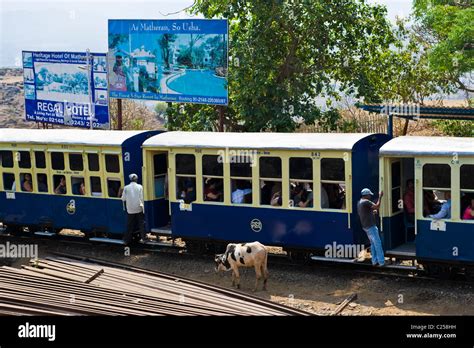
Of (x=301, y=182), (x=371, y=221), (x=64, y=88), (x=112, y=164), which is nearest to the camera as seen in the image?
(x=371, y=221)

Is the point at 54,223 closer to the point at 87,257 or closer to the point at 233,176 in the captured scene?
the point at 87,257

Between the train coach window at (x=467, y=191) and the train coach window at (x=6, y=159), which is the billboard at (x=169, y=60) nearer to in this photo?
the train coach window at (x=6, y=159)

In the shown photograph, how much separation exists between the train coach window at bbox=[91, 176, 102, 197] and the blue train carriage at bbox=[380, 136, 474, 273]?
275 inches

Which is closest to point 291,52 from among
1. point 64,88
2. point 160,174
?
point 160,174

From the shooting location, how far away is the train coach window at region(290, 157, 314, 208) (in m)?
15.9

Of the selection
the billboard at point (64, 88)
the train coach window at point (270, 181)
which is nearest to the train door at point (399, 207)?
the train coach window at point (270, 181)

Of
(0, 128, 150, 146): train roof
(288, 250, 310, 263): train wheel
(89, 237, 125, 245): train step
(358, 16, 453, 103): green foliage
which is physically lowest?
(89, 237, 125, 245): train step

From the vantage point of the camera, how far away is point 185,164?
17750mm

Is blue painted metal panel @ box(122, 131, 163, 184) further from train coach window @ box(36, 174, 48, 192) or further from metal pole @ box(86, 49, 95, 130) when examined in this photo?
metal pole @ box(86, 49, 95, 130)

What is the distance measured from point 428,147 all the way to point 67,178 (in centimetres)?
891

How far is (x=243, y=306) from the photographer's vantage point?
12.7m

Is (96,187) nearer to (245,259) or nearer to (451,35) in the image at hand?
(245,259)

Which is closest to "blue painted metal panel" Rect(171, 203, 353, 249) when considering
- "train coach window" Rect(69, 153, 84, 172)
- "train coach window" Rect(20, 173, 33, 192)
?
"train coach window" Rect(69, 153, 84, 172)
